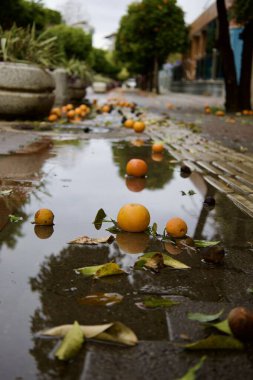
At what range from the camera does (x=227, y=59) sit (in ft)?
55.4

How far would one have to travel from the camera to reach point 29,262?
101 inches

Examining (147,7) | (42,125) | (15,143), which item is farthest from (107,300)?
(147,7)

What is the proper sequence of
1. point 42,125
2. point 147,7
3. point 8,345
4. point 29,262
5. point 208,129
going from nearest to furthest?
point 8,345 < point 29,262 < point 42,125 < point 208,129 < point 147,7

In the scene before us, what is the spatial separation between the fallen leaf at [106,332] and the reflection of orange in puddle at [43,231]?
124 centimetres

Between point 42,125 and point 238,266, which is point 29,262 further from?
point 42,125

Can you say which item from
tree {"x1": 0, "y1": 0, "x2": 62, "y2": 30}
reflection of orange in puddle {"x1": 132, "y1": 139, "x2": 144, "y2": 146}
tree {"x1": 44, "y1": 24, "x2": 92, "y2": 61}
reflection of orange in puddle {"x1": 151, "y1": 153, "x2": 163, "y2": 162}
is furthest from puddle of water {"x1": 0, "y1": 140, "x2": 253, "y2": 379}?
tree {"x1": 44, "y1": 24, "x2": 92, "y2": 61}

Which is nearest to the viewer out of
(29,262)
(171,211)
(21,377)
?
(21,377)

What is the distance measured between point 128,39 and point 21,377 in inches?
2119

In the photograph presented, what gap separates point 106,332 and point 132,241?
4.04 feet

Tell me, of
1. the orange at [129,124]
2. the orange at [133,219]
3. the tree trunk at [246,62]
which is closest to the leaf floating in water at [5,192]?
the orange at [133,219]

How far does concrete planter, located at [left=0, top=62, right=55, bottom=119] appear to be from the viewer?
10000 millimetres

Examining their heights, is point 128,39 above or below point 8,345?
above

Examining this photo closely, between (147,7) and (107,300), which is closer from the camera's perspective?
(107,300)

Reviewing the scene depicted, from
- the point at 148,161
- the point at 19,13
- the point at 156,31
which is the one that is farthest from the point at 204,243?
the point at 156,31
